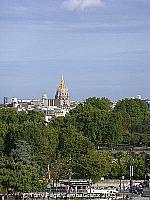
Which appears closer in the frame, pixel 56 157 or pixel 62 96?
pixel 56 157

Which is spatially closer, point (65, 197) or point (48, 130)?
point (65, 197)

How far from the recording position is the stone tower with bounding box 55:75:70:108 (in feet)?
501

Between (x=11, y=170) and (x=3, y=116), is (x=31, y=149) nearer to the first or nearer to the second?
(x=11, y=170)

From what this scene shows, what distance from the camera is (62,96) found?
520ft

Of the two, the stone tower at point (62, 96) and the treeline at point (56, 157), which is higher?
the stone tower at point (62, 96)

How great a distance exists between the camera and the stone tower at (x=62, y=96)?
15262 centimetres

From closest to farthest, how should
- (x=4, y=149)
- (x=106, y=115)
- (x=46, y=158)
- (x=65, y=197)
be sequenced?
(x=65, y=197) < (x=46, y=158) < (x=4, y=149) < (x=106, y=115)

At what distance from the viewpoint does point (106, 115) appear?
69.6 metres

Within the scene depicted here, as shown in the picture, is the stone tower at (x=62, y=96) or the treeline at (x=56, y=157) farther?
the stone tower at (x=62, y=96)

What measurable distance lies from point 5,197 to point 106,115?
34075 mm

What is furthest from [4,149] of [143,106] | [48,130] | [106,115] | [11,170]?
[143,106]

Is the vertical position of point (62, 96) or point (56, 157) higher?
point (62, 96)

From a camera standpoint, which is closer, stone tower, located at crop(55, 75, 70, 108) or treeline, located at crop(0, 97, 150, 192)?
treeline, located at crop(0, 97, 150, 192)

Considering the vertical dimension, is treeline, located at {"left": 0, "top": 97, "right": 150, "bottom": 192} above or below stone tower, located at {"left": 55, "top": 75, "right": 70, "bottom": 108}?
below
